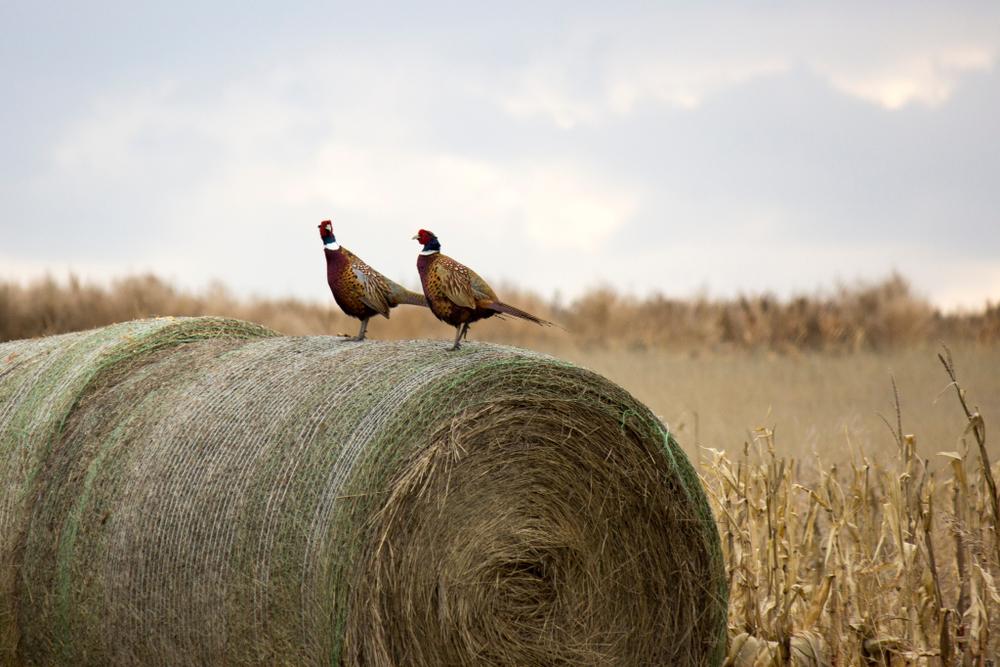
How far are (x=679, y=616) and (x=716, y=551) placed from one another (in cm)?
33

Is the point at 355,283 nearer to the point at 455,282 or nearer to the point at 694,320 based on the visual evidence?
the point at 455,282

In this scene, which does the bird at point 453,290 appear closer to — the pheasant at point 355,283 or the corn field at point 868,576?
the pheasant at point 355,283

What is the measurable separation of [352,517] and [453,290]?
0.97m

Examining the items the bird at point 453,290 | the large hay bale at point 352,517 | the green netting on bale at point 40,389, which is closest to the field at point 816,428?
the bird at point 453,290

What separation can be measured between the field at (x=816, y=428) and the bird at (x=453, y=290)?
1.27 feet

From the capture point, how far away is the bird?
4492mm

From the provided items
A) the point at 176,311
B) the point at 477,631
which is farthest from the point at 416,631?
the point at 176,311

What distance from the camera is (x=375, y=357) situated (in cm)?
465

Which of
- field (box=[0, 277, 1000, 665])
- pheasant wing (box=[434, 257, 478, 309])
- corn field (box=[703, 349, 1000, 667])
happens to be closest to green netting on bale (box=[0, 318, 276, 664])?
→ field (box=[0, 277, 1000, 665])

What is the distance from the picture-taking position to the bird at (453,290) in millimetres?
4492

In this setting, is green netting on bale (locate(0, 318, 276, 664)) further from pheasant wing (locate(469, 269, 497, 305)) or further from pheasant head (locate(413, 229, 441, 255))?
pheasant wing (locate(469, 269, 497, 305))

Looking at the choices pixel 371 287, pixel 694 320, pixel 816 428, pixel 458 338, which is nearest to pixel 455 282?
pixel 458 338

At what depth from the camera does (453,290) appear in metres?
4.48

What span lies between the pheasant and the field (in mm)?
310
